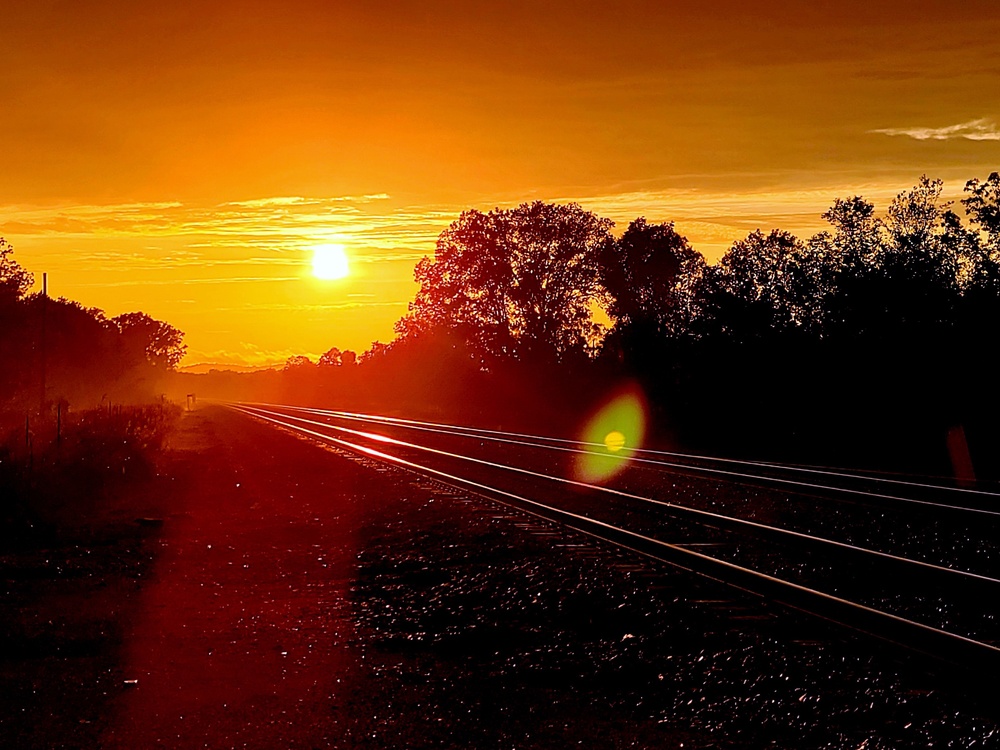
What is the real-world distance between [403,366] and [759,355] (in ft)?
187

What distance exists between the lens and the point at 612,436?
1677 inches

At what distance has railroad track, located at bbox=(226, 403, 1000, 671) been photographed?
8672 millimetres

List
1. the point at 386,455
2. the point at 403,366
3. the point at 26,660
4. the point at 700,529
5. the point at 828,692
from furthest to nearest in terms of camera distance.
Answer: the point at 403,366
the point at 386,455
the point at 700,529
the point at 26,660
the point at 828,692

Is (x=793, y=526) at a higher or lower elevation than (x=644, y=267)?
lower

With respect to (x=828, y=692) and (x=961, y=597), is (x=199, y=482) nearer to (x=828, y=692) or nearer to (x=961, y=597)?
(x=961, y=597)

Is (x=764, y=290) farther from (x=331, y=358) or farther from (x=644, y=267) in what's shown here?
(x=331, y=358)

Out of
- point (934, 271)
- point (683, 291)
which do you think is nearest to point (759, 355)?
point (934, 271)

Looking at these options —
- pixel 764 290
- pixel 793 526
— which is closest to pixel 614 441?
pixel 764 290

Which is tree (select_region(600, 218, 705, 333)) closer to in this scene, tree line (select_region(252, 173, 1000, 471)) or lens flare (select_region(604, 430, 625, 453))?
tree line (select_region(252, 173, 1000, 471))

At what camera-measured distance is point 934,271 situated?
3997 centimetres

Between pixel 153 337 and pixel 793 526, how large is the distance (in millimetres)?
178107

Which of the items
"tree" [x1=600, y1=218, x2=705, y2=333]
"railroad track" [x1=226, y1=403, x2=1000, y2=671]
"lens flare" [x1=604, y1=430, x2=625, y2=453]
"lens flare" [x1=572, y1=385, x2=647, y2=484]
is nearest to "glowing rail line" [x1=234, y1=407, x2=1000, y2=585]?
"railroad track" [x1=226, y1=403, x2=1000, y2=671]

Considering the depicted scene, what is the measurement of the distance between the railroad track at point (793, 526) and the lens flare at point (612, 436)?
1.46 ft

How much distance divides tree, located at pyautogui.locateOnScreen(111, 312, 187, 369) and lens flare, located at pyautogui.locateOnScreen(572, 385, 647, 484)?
128477mm
